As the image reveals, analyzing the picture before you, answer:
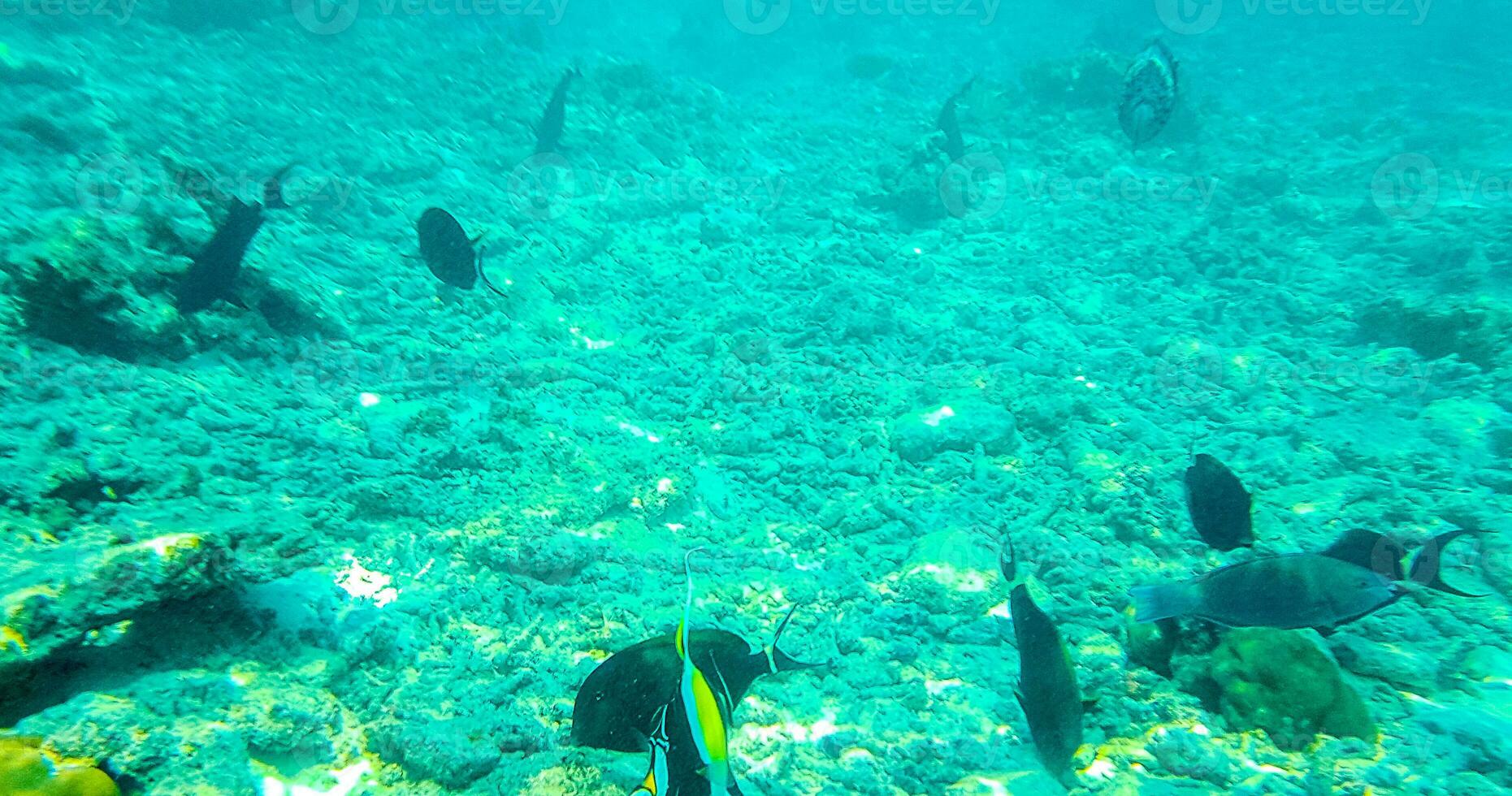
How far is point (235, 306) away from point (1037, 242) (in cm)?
978

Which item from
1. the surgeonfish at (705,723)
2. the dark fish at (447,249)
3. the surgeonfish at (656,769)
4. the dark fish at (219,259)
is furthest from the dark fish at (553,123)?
the surgeonfish at (656,769)

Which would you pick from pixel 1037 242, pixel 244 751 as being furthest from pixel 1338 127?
pixel 244 751

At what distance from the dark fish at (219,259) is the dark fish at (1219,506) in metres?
6.23

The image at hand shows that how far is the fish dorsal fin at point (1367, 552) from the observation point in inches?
122

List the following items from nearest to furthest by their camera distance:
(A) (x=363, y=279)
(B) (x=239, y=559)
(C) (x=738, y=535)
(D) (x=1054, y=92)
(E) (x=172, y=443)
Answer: (B) (x=239, y=559) < (E) (x=172, y=443) < (C) (x=738, y=535) < (A) (x=363, y=279) < (D) (x=1054, y=92)

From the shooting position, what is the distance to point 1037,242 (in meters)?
9.26

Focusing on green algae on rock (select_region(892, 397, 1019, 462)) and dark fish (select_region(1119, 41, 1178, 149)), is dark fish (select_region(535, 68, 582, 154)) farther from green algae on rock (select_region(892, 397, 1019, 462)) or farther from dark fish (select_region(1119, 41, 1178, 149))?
green algae on rock (select_region(892, 397, 1019, 462))

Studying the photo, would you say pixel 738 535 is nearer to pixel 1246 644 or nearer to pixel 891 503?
pixel 891 503

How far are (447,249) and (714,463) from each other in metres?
2.64

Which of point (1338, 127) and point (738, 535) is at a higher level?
point (1338, 127)

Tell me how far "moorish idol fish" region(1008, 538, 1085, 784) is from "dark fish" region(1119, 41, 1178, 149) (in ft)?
16.8

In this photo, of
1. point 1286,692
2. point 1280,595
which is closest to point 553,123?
point 1280,595

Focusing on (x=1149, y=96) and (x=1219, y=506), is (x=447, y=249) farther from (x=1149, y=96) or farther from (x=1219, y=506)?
(x=1149, y=96)

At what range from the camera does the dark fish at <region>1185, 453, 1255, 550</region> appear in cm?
326
